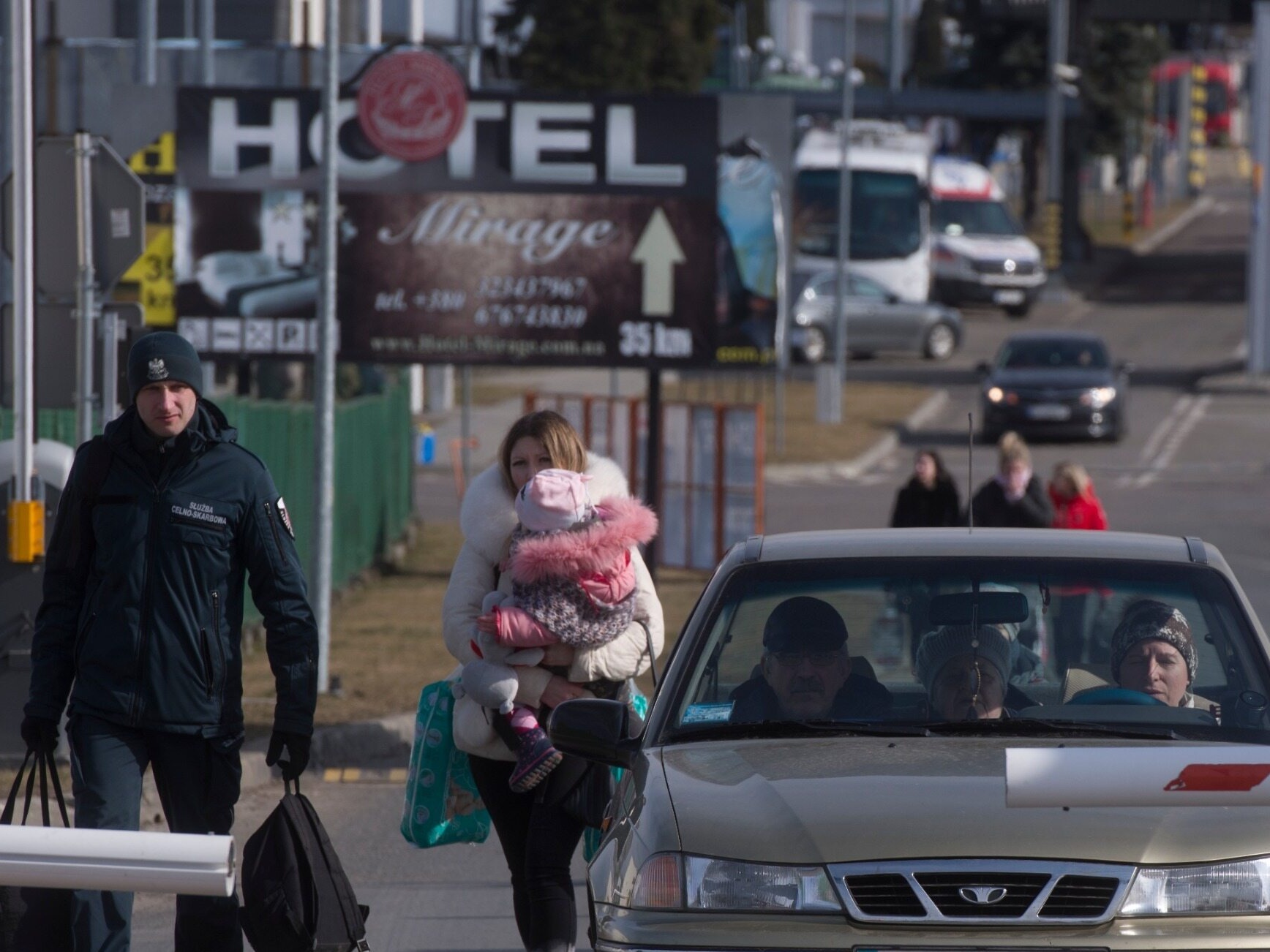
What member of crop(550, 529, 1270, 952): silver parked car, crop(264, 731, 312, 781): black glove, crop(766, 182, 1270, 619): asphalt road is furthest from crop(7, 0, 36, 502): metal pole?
crop(766, 182, 1270, 619): asphalt road

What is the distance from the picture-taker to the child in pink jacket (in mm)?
5645

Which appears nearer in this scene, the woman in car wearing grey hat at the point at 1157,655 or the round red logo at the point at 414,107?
the woman in car wearing grey hat at the point at 1157,655

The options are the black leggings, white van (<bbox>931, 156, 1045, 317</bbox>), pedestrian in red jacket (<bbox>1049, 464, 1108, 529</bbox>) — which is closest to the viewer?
the black leggings

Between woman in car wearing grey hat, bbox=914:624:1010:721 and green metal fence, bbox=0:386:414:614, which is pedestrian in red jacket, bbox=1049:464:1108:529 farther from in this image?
woman in car wearing grey hat, bbox=914:624:1010:721

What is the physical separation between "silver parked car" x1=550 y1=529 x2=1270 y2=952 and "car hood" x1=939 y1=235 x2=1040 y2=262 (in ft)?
156

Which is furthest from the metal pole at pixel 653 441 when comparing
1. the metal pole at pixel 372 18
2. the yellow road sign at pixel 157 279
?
the metal pole at pixel 372 18

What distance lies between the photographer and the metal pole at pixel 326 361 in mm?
12617

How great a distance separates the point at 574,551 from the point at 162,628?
108 centimetres

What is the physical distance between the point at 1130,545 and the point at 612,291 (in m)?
11.8

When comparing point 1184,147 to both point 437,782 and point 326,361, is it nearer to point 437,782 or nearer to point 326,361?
point 326,361

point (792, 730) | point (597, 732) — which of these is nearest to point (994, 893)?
point (792, 730)

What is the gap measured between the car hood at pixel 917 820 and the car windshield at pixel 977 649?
450 mm

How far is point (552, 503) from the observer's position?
5.66 meters

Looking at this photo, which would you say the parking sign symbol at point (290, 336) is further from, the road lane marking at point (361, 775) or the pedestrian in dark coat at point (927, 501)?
the road lane marking at point (361, 775)
